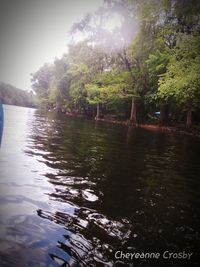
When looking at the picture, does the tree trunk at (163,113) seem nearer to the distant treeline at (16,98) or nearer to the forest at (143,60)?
the forest at (143,60)

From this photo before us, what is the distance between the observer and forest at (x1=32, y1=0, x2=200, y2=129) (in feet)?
67.0

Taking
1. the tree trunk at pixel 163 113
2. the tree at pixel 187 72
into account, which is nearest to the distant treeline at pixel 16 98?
the tree trunk at pixel 163 113

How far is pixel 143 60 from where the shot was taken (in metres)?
32.3

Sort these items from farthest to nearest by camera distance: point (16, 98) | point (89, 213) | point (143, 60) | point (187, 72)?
point (16, 98)
point (143, 60)
point (187, 72)
point (89, 213)

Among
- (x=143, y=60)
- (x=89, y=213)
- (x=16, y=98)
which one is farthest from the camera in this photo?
(x=16, y=98)

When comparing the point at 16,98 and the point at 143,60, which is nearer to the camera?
the point at 143,60

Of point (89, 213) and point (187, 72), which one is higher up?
point (187, 72)

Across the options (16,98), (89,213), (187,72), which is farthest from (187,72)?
(16,98)

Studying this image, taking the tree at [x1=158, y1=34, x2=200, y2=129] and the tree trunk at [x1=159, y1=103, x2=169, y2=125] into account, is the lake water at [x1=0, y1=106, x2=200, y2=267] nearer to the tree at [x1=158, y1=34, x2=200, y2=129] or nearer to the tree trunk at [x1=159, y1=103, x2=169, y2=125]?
the tree at [x1=158, y1=34, x2=200, y2=129]

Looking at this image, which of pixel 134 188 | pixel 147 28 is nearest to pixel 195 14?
pixel 147 28

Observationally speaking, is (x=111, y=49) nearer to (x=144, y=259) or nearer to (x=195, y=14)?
(x=195, y=14)

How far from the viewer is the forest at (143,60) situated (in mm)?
20422

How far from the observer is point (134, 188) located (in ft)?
19.9

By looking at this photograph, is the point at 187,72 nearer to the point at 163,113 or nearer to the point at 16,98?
the point at 163,113
